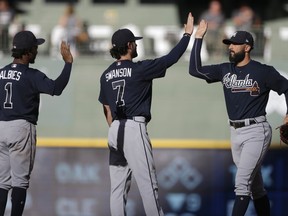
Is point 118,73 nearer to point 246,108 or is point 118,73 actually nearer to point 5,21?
point 246,108

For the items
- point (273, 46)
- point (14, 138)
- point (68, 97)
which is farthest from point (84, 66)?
point (14, 138)

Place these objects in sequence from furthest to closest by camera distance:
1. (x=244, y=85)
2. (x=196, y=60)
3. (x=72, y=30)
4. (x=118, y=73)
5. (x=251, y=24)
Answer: (x=251, y=24)
(x=72, y=30)
(x=196, y=60)
(x=244, y=85)
(x=118, y=73)

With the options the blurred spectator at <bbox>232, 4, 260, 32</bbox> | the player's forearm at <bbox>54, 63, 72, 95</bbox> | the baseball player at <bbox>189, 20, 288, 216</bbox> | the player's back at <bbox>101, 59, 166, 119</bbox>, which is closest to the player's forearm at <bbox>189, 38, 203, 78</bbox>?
the baseball player at <bbox>189, 20, 288, 216</bbox>

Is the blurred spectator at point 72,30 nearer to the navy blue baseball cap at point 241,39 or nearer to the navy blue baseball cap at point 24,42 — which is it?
the navy blue baseball cap at point 24,42

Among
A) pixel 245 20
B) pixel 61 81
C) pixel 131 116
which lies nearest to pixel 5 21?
pixel 245 20

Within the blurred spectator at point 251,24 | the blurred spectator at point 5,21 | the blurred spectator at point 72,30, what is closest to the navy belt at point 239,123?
the blurred spectator at point 251,24

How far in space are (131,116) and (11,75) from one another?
1.13m

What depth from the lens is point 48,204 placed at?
10.4 metres

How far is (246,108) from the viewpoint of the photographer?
7.61 m

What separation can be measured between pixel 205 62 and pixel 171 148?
12.6 ft

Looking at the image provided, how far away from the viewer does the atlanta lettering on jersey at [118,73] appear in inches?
293

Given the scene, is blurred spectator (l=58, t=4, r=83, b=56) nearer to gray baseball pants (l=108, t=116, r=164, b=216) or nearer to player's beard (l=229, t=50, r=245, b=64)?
player's beard (l=229, t=50, r=245, b=64)

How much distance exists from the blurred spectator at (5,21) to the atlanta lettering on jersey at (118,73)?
6697mm

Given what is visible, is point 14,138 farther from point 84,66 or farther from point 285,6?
point 285,6
